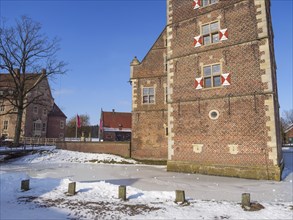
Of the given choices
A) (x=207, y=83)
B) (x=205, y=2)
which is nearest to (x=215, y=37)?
(x=205, y=2)

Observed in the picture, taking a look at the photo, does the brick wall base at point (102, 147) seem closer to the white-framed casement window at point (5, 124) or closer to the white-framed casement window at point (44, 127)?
the white-framed casement window at point (44, 127)

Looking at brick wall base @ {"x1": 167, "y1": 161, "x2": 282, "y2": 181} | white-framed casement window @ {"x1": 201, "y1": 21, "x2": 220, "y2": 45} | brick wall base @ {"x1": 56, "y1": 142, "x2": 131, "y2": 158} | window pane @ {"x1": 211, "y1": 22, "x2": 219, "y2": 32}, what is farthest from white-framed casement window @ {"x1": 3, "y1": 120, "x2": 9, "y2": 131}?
window pane @ {"x1": 211, "y1": 22, "x2": 219, "y2": 32}

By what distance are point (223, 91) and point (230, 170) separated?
169 inches

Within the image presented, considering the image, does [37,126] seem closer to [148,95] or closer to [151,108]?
[148,95]

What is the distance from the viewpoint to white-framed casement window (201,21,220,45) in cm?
1401

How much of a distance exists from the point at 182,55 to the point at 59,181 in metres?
10.2

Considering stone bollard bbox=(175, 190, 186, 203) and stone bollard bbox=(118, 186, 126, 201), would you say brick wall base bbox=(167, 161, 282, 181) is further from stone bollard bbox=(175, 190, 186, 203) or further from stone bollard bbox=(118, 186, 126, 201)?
stone bollard bbox=(118, 186, 126, 201)

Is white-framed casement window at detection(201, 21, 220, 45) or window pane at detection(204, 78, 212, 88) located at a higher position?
white-framed casement window at detection(201, 21, 220, 45)

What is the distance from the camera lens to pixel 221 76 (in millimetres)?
13359

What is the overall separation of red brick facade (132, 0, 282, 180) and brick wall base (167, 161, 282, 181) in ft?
0.14

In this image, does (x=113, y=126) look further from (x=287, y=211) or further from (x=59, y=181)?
(x=287, y=211)

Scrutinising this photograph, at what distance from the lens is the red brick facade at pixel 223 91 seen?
11969 millimetres

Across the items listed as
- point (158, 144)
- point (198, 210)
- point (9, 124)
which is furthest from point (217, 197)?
point (9, 124)

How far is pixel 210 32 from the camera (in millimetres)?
14172
